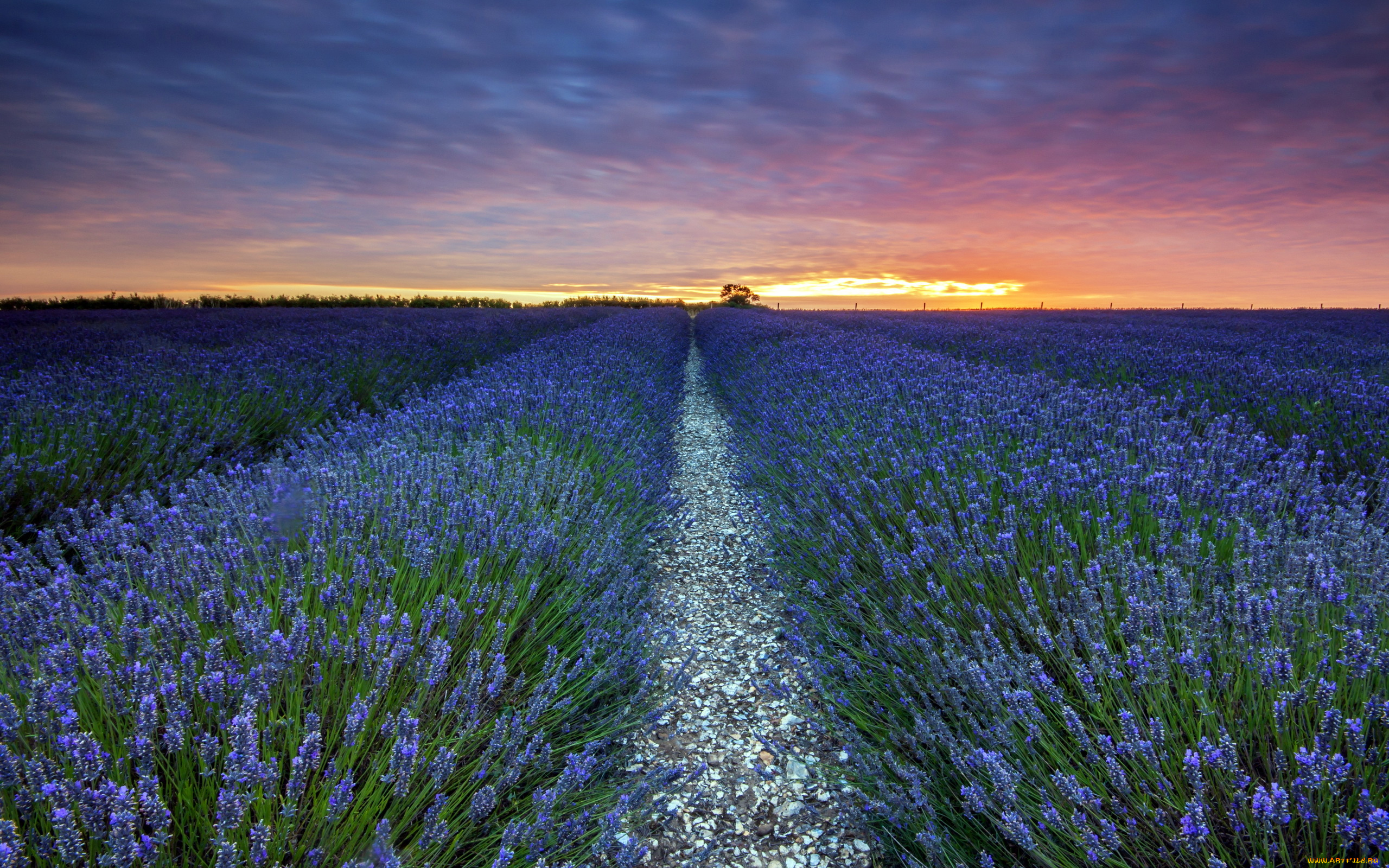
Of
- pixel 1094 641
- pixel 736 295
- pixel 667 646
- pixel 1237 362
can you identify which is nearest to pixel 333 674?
pixel 667 646

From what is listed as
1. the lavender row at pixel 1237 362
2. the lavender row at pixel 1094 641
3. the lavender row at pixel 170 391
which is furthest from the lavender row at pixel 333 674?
the lavender row at pixel 1237 362

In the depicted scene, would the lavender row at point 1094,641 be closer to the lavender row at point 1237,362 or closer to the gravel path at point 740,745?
the gravel path at point 740,745

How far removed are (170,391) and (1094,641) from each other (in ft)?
22.7

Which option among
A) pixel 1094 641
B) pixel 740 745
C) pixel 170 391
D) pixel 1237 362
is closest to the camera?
pixel 1094 641

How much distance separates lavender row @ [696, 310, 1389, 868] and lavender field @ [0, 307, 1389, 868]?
17mm

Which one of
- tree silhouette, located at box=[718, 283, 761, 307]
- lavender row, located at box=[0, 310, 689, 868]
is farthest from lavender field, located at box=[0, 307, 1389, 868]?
tree silhouette, located at box=[718, 283, 761, 307]

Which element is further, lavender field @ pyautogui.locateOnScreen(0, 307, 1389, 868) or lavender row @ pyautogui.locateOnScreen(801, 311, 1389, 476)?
lavender row @ pyautogui.locateOnScreen(801, 311, 1389, 476)

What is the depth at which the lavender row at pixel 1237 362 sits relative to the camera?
4289mm

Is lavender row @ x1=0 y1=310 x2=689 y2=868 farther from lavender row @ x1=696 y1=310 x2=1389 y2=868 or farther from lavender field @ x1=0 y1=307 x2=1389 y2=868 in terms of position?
lavender row @ x1=696 y1=310 x2=1389 y2=868

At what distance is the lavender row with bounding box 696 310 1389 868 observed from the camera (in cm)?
127

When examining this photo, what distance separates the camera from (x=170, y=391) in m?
5.41

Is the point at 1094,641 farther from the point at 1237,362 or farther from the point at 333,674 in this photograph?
the point at 1237,362

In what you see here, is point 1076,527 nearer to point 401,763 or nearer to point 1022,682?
point 1022,682

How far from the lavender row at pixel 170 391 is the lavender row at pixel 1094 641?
412 cm
